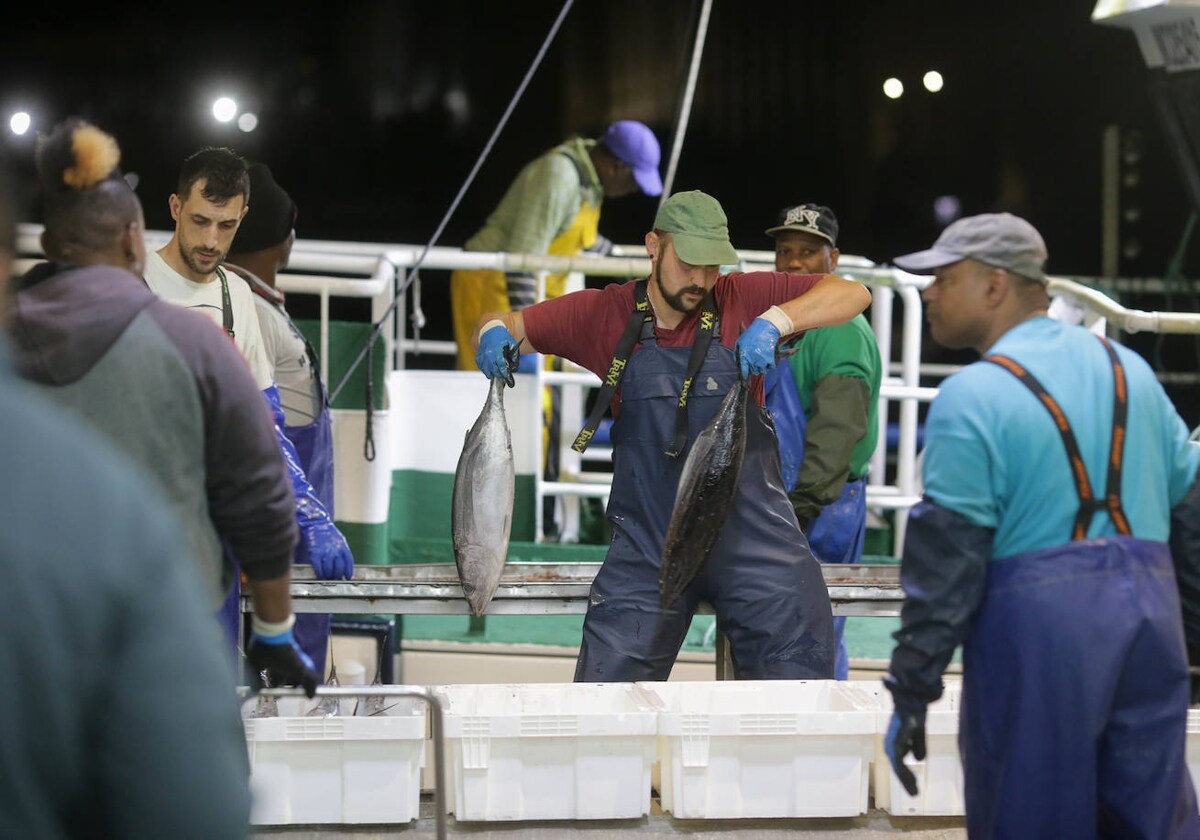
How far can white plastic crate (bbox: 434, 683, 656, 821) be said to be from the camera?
10.6ft

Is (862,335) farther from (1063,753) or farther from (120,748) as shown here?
(120,748)

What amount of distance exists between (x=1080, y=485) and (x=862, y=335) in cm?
215

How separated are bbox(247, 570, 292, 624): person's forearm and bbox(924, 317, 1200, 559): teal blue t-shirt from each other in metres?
1.14

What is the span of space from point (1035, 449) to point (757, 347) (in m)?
1.07

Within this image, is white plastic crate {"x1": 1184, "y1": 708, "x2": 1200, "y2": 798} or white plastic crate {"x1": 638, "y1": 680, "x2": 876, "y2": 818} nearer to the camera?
white plastic crate {"x1": 638, "y1": 680, "x2": 876, "y2": 818}

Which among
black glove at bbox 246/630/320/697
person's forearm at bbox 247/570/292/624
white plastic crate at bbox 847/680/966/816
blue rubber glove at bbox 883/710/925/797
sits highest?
person's forearm at bbox 247/570/292/624

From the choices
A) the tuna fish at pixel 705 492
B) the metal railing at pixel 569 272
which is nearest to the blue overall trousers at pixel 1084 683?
the tuna fish at pixel 705 492

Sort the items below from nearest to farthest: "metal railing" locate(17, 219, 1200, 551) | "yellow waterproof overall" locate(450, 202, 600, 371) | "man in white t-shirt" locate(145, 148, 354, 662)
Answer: "man in white t-shirt" locate(145, 148, 354, 662) → "metal railing" locate(17, 219, 1200, 551) → "yellow waterproof overall" locate(450, 202, 600, 371)

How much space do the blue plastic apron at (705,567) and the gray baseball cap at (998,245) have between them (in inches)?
39.5

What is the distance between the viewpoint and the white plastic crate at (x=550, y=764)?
322 centimetres

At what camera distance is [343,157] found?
1338 cm

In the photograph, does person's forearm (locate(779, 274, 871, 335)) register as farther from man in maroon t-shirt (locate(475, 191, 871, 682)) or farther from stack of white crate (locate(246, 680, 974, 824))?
stack of white crate (locate(246, 680, 974, 824))

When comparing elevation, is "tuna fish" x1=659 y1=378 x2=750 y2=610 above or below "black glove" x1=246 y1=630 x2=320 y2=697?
above

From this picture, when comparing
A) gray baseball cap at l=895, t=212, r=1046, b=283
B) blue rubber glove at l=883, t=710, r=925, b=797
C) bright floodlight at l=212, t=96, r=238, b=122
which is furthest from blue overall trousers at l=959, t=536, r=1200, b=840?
bright floodlight at l=212, t=96, r=238, b=122
